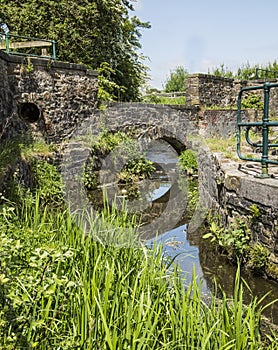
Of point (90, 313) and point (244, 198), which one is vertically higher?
point (244, 198)

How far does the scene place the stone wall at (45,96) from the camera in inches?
294

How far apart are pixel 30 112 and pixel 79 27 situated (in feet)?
15.5

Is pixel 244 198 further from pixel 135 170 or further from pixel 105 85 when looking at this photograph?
pixel 105 85

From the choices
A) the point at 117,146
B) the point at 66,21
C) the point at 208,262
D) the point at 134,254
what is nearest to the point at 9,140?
the point at 117,146

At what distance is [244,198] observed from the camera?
438 cm

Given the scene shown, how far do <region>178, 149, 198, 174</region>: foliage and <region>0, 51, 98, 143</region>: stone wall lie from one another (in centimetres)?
308

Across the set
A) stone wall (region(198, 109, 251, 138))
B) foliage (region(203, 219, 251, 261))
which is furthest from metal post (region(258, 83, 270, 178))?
stone wall (region(198, 109, 251, 138))

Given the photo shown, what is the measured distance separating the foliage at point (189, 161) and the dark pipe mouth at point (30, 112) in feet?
14.1

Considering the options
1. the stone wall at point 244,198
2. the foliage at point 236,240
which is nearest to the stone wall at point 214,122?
the stone wall at point 244,198

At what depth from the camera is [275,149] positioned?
6488mm

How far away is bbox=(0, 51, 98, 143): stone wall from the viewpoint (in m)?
7.47

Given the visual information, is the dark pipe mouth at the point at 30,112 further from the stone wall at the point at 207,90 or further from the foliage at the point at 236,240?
the stone wall at the point at 207,90

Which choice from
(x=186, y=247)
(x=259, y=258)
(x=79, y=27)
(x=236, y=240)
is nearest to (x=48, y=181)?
(x=186, y=247)

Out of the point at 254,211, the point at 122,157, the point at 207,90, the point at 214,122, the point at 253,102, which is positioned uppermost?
the point at 207,90
